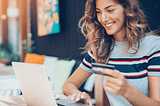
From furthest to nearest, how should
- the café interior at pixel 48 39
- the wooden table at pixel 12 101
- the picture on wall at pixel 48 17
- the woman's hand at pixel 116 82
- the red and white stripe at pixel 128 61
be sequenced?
the picture on wall at pixel 48 17, the café interior at pixel 48 39, the red and white stripe at pixel 128 61, the wooden table at pixel 12 101, the woman's hand at pixel 116 82

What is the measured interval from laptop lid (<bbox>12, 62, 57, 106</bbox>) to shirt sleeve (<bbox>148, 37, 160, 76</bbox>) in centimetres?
59

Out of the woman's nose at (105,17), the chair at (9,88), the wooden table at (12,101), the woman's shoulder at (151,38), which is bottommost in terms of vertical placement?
the chair at (9,88)

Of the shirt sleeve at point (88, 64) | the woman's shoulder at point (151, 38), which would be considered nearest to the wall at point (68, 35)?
the shirt sleeve at point (88, 64)

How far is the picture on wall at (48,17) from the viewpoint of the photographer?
3.47 meters

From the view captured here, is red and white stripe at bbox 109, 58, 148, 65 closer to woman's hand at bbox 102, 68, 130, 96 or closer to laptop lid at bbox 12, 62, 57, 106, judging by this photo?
woman's hand at bbox 102, 68, 130, 96

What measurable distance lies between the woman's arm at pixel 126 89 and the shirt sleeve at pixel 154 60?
0.15 ft

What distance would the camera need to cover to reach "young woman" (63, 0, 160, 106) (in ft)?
3.38

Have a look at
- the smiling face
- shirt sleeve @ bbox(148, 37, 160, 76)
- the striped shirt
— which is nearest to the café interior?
the striped shirt

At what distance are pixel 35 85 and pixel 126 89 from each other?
39 centimetres

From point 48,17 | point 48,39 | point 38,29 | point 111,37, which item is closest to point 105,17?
point 111,37

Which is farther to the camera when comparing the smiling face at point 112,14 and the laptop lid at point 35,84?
the smiling face at point 112,14

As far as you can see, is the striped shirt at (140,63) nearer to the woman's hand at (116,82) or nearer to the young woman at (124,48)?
the young woman at (124,48)

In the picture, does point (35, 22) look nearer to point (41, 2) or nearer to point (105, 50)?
point (41, 2)

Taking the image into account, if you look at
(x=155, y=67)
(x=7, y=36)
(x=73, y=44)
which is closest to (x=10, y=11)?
(x=7, y=36)
